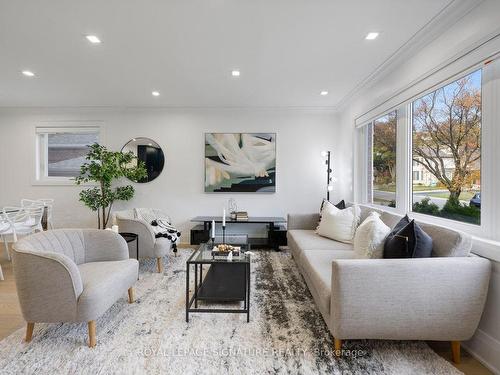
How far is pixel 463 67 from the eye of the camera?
6.52 ft

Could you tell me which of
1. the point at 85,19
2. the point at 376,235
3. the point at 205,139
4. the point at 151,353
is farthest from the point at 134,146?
the point at 376,235

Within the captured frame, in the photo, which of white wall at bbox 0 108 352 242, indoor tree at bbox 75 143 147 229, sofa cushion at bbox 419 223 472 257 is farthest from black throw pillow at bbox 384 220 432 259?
indoor tree at bbox 75 143 147 229

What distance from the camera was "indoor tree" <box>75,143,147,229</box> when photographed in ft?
14.0

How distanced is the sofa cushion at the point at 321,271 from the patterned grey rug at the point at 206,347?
0.27m

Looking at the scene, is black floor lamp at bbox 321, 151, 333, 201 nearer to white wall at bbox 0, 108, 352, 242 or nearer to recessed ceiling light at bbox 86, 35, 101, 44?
white wall at bbox 0, 108, 352, 242

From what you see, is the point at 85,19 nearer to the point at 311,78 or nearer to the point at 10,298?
the point at 311,78

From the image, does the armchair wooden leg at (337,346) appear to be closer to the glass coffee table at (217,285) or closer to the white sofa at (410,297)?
the white sofa at (410,297)

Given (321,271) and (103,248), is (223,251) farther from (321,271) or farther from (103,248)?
(103,248)

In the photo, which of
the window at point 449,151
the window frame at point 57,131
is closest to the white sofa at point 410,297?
the window at point 449,151

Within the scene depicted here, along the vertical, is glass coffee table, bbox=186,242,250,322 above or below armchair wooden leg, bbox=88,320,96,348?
above

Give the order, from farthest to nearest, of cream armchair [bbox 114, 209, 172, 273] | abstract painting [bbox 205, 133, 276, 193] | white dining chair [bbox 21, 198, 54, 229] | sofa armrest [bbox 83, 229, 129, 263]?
1. abstract painting [bbox 205, 133, 276, 193]
2. white dining chair [bbox 21, 198, 54, 229]
3. cream armchair [bbox 114, 209, 172, 273]
4. sofa armrest [bbox 83, 229, 129, 263]

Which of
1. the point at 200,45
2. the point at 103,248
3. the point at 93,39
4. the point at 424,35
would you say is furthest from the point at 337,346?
the point at 93,39

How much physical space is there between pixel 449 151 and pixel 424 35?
1.04m

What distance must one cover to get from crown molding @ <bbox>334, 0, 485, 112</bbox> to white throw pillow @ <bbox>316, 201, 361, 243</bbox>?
1642 millimetres
